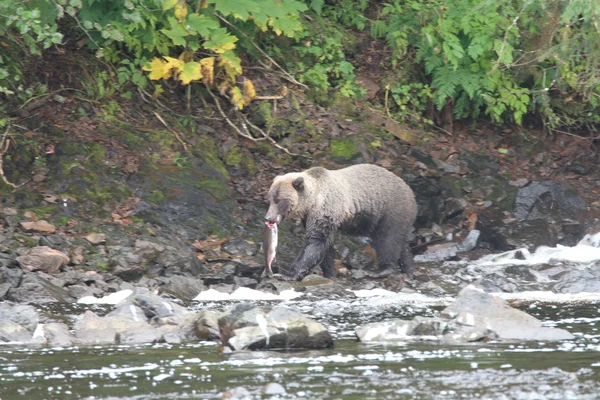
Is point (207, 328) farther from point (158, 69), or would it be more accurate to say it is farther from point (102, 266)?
point (158, 69)

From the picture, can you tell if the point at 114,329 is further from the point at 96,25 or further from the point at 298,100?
the point at 298,100

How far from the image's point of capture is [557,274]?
41.3ft

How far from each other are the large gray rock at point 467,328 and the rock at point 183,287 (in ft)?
10.4

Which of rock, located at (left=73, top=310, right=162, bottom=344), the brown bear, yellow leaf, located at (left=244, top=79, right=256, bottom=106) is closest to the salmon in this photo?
the brown bear

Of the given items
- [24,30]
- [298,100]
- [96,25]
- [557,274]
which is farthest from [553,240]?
[24,30]

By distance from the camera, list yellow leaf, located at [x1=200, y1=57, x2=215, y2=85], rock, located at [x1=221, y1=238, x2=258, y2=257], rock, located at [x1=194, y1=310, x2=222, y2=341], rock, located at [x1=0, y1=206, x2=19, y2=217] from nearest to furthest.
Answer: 1. rock, located at [x1=194, y1=310, x2=222, y2=341]
2. rock, located at [x1=0, y1=206, x2=19, y2=217]
3. rock, located at [x1=221, y1=238, x2=258, y2=257]
4. yellow leaf, located at [x1=200, y1=57, x2=215, y2=85]

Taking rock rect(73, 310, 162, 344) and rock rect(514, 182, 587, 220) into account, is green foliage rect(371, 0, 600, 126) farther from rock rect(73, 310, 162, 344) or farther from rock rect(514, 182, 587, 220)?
rock rect(73, 310, 162, 344)

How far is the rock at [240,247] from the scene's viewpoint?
1270 cm

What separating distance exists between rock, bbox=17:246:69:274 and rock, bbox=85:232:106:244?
27.3 inches

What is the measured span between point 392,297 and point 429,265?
2706 mm

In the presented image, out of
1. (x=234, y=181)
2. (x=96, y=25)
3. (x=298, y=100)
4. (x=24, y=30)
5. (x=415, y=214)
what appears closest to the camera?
(x=24, y=30)

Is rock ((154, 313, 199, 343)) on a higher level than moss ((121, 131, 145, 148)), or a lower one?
lower

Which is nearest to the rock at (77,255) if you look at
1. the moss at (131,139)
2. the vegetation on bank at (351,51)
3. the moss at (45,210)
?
the moss at (45,210)

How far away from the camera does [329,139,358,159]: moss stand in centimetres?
1475
